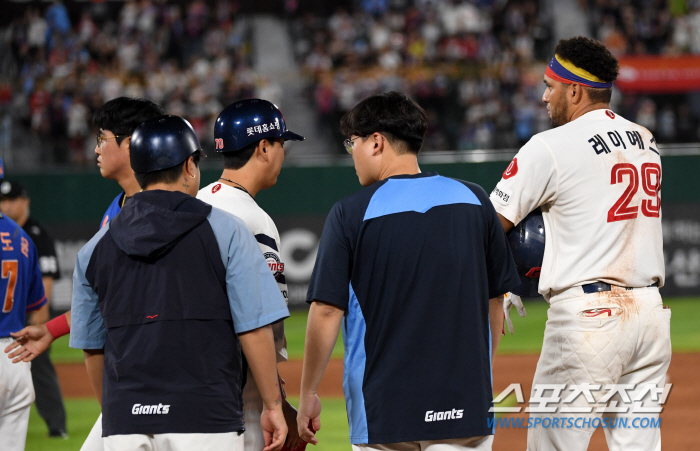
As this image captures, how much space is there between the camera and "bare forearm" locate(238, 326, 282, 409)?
328 centimetres

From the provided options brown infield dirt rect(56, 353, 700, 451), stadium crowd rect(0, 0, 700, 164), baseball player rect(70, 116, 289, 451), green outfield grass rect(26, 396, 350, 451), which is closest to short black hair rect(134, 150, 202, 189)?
baseball player rect(70, 116, 289, 451)

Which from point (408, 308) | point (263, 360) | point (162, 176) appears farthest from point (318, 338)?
point (162, 176)

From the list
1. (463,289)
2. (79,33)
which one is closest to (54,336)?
(463,289)

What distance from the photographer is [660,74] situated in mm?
20859

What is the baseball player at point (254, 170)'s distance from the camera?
3.90m

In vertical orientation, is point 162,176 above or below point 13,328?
above

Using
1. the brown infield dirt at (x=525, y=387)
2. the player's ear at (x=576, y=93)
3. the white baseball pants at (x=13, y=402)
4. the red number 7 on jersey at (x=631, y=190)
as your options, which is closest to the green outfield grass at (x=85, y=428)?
the brown infield dirt at (x=525, y=387)

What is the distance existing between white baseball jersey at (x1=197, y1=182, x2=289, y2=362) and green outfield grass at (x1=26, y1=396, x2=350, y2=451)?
329cm

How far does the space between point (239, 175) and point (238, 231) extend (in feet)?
2.93

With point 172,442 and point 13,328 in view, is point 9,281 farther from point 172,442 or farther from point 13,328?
point 172,442

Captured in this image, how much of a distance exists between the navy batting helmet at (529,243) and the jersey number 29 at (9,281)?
115 inches

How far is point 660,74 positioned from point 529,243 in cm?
1874

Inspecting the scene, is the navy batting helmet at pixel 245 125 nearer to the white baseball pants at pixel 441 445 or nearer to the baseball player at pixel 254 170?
the baseball player at pixel 254 170

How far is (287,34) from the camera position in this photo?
75.0 feet
